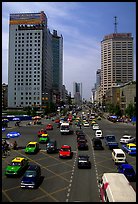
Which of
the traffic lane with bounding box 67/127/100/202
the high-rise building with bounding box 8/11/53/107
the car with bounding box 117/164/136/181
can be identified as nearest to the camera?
the traffic lane with bounding box 67/127/100/202

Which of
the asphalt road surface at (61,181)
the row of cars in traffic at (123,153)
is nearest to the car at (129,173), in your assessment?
the row of cars in traffic at (123,153)

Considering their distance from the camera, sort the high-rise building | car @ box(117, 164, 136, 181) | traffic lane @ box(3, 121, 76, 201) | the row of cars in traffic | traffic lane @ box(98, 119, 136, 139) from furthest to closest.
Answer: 1. the high-rise building
2. traffic lane @ box(98, 119, 136, 139)
3. the row of cars in traffic
4. car @ box(117, 164, 136, 181)
5. traffic lane @ box(3, 121, 76, 201)

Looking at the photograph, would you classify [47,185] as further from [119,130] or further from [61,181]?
[119,130]

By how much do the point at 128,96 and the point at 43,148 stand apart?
274 feet

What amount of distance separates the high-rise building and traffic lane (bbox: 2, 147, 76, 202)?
126m

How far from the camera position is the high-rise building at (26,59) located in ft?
506

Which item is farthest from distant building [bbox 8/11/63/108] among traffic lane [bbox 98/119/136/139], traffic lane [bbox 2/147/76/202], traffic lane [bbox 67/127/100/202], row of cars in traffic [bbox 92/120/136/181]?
traffic lane [bbox 67/127/100/202]

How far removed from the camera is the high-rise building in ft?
506

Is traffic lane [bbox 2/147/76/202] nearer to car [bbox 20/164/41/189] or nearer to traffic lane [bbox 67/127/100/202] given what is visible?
car [bbox 20/164/41/189]

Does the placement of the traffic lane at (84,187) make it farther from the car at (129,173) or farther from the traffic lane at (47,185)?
the car at (129,173)

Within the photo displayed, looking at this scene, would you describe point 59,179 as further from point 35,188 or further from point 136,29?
point 136,29

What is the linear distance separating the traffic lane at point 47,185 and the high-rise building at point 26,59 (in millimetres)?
126157

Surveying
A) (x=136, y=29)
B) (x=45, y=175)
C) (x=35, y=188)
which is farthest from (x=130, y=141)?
(x=136, y=29)

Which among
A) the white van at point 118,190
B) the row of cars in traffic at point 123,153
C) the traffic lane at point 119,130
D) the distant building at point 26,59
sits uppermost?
the distant building at point 26,59
